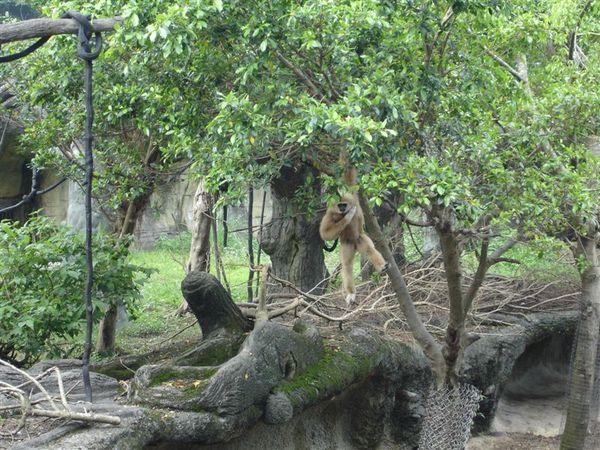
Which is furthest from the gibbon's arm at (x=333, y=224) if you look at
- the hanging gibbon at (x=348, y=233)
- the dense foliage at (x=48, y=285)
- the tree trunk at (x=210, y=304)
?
the dense foliage at (x=48, y=285)

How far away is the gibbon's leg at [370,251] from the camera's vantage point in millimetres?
9466

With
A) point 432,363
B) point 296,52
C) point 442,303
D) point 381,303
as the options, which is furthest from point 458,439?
point 296,52

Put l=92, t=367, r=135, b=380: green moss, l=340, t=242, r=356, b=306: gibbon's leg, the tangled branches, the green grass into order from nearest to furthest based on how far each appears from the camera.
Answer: the tangled branches → l=92, t=367, r=135, b=380: green moss → l=340, t=242, r=356, b=306: gibbon's leg → the green grass

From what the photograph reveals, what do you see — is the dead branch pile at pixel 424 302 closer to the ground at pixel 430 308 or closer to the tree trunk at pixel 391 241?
the ground at pixel 430 308

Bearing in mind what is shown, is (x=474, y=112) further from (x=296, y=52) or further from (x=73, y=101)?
(x=73, y=101)

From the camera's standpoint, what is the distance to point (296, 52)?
684 centimetres

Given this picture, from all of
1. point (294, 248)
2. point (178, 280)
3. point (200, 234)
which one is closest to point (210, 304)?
point (200, 234)

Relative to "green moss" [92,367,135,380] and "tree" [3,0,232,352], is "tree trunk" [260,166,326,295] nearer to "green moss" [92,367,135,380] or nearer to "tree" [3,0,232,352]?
"tree" [3,0,232,352]

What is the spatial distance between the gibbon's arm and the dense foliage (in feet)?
7.64

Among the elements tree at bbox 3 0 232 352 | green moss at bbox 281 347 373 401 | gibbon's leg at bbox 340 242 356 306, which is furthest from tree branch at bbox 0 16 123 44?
gibbon's leg at bbox 340 242 356 306

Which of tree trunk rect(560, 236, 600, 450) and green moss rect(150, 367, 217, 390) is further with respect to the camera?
tree trunk rect(560, 236, 600, 450)

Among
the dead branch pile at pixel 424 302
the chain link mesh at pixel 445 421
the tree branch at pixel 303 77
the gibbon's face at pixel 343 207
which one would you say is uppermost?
the tree branch at pixel 303 77

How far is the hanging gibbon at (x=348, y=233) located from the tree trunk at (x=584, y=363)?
3045mm

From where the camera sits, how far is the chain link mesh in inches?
360
